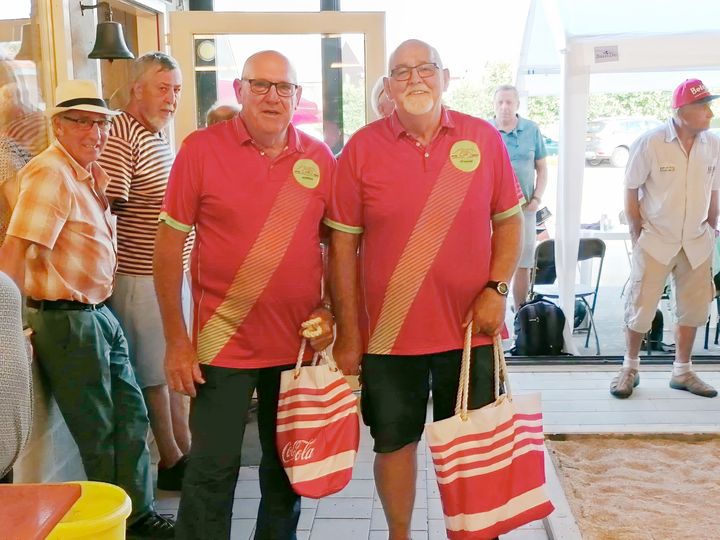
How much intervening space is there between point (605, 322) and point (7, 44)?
5.35 meters

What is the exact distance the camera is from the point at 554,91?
6.15 m

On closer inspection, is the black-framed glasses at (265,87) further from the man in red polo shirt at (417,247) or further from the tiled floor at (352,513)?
the tiled floor at (352,513)

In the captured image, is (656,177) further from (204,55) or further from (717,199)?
(204,55)

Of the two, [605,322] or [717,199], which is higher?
[717,199]

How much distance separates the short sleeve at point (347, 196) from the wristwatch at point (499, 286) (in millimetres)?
410

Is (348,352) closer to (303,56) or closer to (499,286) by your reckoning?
(499,286)

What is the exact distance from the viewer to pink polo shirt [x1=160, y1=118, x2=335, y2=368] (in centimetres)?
213

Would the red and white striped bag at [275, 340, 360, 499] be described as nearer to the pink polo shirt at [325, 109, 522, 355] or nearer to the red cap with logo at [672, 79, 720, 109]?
the pink polo shirt at [325, 109, 522, 355]

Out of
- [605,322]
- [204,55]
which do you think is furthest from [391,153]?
[605,322]

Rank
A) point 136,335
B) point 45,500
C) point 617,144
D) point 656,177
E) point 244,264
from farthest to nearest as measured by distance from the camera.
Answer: point 617,144, point 656,177, point 136,335, point 244,264, point 45,500

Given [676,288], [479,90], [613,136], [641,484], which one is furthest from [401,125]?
[613,136]

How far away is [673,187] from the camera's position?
4156 millimetres

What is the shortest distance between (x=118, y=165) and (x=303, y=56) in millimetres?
1958

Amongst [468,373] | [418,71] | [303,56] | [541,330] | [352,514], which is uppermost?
[303,56]
